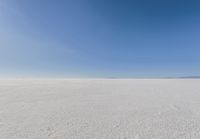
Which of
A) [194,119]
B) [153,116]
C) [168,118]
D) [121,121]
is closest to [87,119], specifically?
[121,121]

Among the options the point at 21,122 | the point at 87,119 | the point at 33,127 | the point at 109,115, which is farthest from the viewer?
the point at 109,115

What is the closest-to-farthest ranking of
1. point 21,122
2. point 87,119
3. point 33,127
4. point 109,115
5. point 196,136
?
point 196,136 < point 33,127 < point 21,122 < point 87,119 < point 109,115

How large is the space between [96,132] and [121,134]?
1.46 feet

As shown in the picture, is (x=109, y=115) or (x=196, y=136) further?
(x=109, y=115)

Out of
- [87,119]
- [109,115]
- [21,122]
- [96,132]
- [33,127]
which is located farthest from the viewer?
[109,115]

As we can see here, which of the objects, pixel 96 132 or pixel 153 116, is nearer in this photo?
pixel 96 132

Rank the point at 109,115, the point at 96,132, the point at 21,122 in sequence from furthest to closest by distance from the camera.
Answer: the point at 109,115
the point at 21,122
the point at 96,132

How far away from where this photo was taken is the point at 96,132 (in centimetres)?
223

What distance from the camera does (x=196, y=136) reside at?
203 centimetres

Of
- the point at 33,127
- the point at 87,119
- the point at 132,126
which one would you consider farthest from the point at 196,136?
the point at 33,127

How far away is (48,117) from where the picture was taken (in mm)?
2990

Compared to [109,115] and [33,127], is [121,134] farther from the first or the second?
[33,127]

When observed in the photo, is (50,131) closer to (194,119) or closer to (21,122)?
(21,122)

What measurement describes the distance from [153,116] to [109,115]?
1.08 metres
